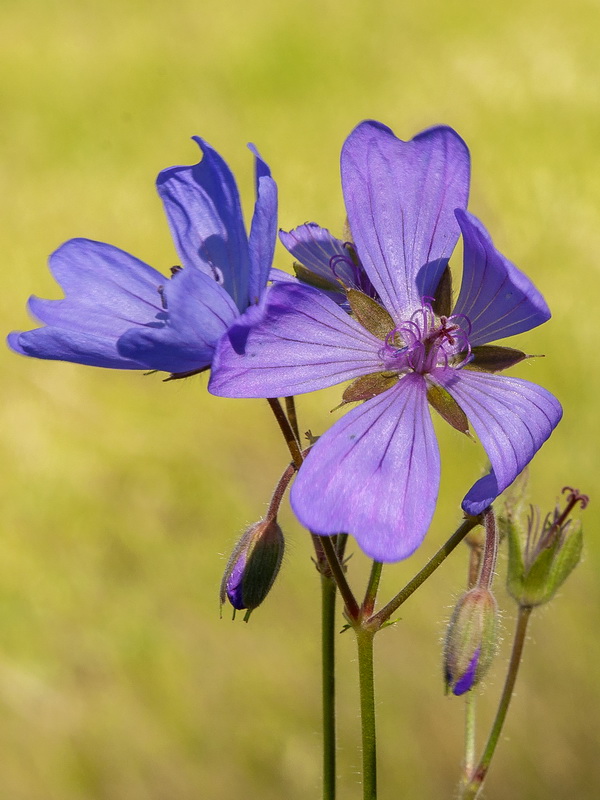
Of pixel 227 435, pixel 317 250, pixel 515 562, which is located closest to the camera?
pixel 317 250

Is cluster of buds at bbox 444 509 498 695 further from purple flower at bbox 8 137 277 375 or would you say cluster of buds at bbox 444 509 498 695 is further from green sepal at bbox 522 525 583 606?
purple flower at bbox 8 137 277 375

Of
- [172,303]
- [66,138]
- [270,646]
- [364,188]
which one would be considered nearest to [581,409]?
[270,646]

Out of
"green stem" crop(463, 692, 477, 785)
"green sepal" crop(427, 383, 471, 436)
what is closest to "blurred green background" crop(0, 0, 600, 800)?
"green stem" crop(463, 692, 477, 785)

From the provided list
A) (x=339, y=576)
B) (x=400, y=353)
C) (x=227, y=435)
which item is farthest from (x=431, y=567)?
(x=227, y=435)

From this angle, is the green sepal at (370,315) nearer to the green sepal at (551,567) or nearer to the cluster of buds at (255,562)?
the cluster of buds at (255,562)

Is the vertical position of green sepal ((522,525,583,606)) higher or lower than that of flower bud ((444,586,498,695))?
higher

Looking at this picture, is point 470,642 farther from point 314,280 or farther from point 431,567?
point 314,280

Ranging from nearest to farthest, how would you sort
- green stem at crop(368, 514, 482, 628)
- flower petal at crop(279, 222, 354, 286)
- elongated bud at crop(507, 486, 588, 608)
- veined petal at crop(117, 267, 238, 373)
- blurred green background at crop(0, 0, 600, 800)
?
1. veined petal at crop(117, 267, 238, 373)
2. green stem at crop(368, 514, 482, 628)
3. flower petal at crop(279, 222, 354, 286)
4. elongated bud at crop(507, 486, 588, 608)
5. blurred green background at crop(0, 0, 600, 800)

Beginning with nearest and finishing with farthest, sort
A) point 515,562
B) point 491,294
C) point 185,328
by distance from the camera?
1. point 185,328
2. point 491,294
3. point 515,562
